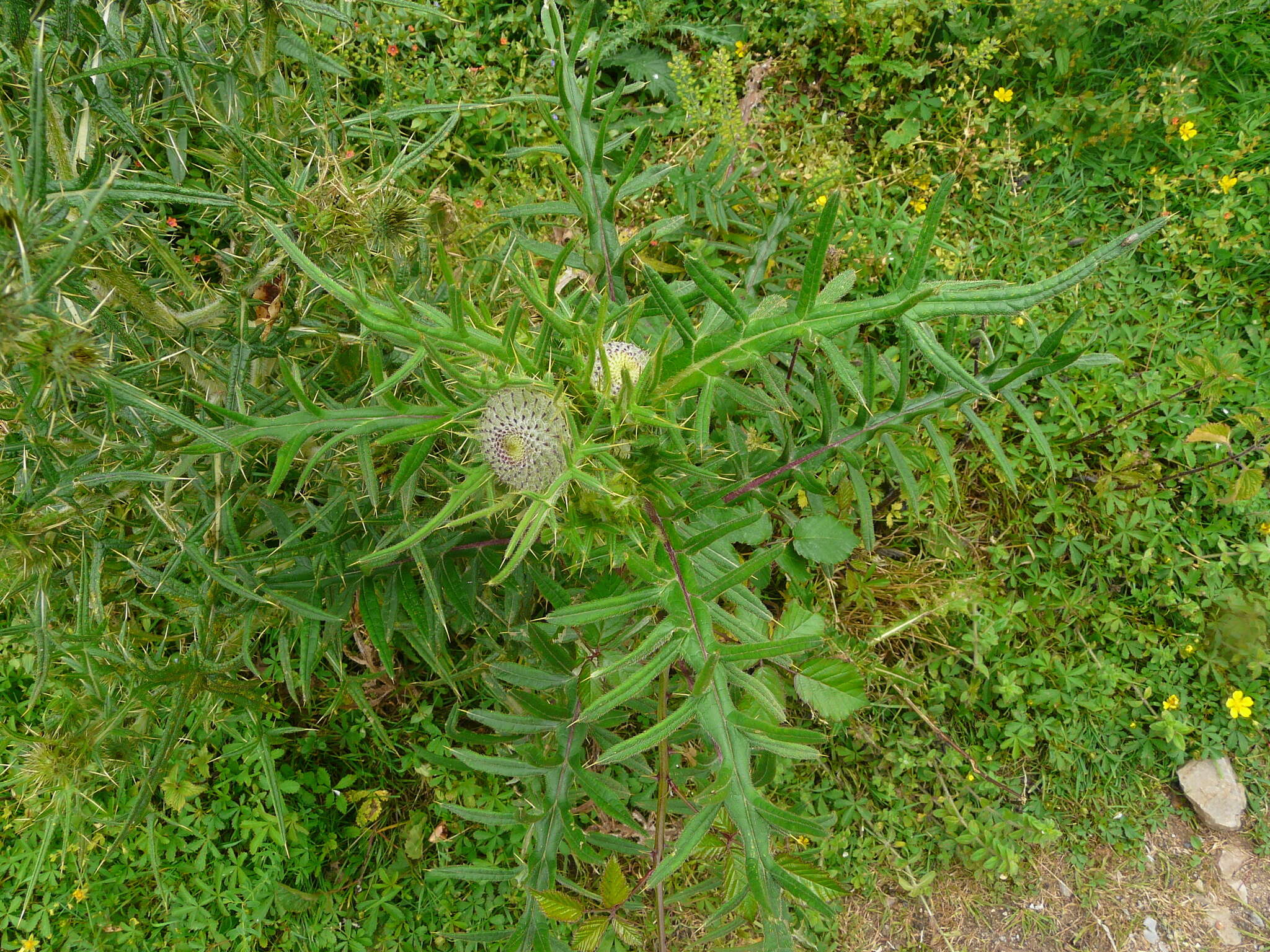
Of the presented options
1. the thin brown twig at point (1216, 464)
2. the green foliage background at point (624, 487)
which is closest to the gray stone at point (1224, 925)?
the green foliage background at point (624, 487)

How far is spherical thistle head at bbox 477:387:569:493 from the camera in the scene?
52.8 inches

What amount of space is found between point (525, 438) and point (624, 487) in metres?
0.23

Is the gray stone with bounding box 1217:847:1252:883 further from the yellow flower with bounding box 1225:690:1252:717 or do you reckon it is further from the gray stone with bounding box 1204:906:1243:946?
the yellow flower with bounding box 1225:690:1252:717

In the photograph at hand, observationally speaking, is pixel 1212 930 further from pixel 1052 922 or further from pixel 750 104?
pixel 750 104

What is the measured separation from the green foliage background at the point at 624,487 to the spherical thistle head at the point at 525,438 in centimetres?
17

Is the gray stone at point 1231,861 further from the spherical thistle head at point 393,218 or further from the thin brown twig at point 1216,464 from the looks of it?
the spherical thistle head at point 393,218

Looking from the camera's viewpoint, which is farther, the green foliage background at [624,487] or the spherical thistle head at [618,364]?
the green foliage background at [624,487]

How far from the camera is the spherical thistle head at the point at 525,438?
134 cm

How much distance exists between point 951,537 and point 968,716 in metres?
0.70

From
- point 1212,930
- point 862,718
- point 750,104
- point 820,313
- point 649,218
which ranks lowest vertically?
point 1212,930

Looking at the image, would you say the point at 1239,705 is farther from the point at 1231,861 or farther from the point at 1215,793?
the point at 1231,861

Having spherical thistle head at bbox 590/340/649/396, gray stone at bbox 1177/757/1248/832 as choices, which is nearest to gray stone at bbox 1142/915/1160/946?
gray stone at bbox 1177/757/1248/832

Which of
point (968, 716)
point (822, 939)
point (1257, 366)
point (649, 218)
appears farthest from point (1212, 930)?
point (649, 218)

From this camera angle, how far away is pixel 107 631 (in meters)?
2.16
